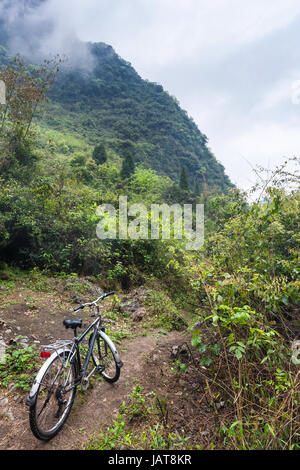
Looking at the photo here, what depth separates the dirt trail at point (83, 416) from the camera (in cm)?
231

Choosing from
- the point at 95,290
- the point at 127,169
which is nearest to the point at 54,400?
the point at 95,290

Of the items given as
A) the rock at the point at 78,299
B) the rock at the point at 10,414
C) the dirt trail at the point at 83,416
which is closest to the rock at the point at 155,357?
the dirt trail at the point at 83,416

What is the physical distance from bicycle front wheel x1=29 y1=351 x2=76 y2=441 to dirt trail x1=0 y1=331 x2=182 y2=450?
108 mm

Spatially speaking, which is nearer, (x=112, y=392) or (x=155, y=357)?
(x=112, y=392)

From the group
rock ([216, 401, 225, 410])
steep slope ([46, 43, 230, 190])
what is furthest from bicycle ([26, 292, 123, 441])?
steep slope ([46, 43, 230, 190])

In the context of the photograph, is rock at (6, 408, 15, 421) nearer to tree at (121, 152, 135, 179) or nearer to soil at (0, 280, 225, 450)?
soil at (0, 280, 225, 450)

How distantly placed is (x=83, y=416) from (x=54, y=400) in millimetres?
478

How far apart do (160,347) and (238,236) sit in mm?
2319

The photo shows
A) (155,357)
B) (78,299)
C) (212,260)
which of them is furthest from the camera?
(78,299)

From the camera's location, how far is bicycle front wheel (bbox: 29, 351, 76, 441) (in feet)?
7.48

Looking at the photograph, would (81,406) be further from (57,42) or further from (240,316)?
(57,42)

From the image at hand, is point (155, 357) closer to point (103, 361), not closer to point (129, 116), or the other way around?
point (103, 361)

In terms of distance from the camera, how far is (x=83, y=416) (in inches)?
106

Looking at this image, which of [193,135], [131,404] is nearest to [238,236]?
[131,404]
